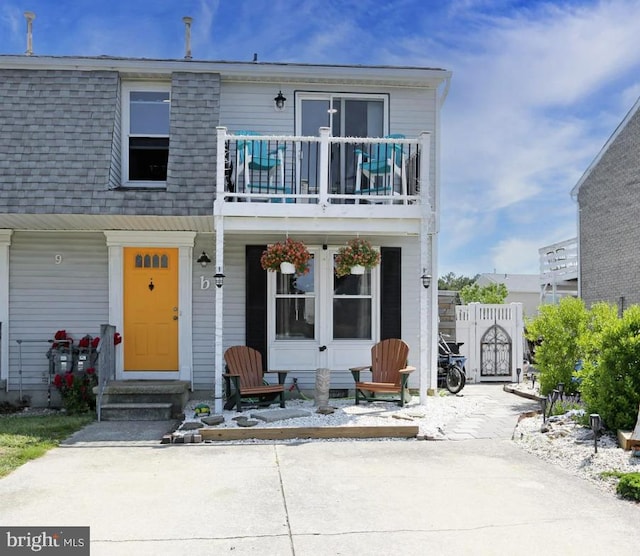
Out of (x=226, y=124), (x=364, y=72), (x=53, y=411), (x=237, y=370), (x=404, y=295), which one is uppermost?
(x=364, y=72)

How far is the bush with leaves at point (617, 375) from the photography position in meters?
6.19

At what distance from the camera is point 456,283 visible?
48.1 m

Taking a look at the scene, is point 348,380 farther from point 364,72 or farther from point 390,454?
point 364,72

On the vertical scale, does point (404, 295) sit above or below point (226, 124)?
below

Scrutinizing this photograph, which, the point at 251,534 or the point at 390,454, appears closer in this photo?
the point at 251,534

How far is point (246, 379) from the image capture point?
8.47 meters

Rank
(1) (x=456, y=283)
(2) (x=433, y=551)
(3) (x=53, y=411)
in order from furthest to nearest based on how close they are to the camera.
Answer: (1) (x=456, y=283)
(3) (x=53, y=411)
(2) (x=433, y=551)

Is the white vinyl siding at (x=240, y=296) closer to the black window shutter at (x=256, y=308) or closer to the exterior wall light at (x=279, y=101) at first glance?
the black window shutter at (x=256, y=308)

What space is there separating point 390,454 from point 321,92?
6144mm

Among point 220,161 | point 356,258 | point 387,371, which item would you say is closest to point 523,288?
point 387,371

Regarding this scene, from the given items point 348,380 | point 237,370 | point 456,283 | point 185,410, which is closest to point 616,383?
point 348,380

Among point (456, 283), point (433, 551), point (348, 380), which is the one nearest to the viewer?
point (433, 551)

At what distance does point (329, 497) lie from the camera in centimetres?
470

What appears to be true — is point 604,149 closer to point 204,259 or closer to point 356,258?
point 356,258
